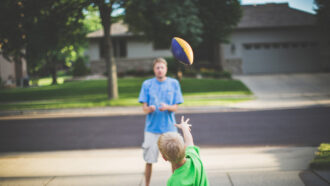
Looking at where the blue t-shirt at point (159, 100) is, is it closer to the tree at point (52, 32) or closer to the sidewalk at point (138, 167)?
the sidewalk at point (138, 167)

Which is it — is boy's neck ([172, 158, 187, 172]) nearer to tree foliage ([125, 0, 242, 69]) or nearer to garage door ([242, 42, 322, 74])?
tree foliage ([125, 0, 242, 69])

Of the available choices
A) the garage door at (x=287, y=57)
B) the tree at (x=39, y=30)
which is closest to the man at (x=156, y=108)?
the tree at (x=39, y=30)

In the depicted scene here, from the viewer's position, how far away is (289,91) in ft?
53.9

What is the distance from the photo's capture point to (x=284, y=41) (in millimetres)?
25016

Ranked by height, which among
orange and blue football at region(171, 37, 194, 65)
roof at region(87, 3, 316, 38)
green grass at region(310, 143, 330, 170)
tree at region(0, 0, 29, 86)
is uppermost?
roof at region(87, 3, 316, 38)

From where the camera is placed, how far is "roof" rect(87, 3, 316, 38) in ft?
81.5

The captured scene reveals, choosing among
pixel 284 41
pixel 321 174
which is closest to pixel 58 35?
pixel 321 174

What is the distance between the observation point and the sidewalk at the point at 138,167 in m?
4.35

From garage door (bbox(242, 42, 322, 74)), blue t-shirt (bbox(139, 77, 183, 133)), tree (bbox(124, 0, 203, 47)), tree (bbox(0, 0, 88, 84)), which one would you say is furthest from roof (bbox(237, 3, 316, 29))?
blue t-shirt (bbox(139, 77, 183, 133))

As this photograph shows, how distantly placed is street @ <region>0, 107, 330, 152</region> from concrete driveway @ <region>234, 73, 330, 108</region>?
152 cm

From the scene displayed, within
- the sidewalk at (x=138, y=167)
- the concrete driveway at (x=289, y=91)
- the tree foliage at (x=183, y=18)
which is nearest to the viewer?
the sidewalk at (x=138, y=167)

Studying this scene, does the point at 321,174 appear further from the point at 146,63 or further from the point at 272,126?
the point at 146,63

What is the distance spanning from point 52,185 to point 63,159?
5.04 ft

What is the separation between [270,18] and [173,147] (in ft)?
86.8
